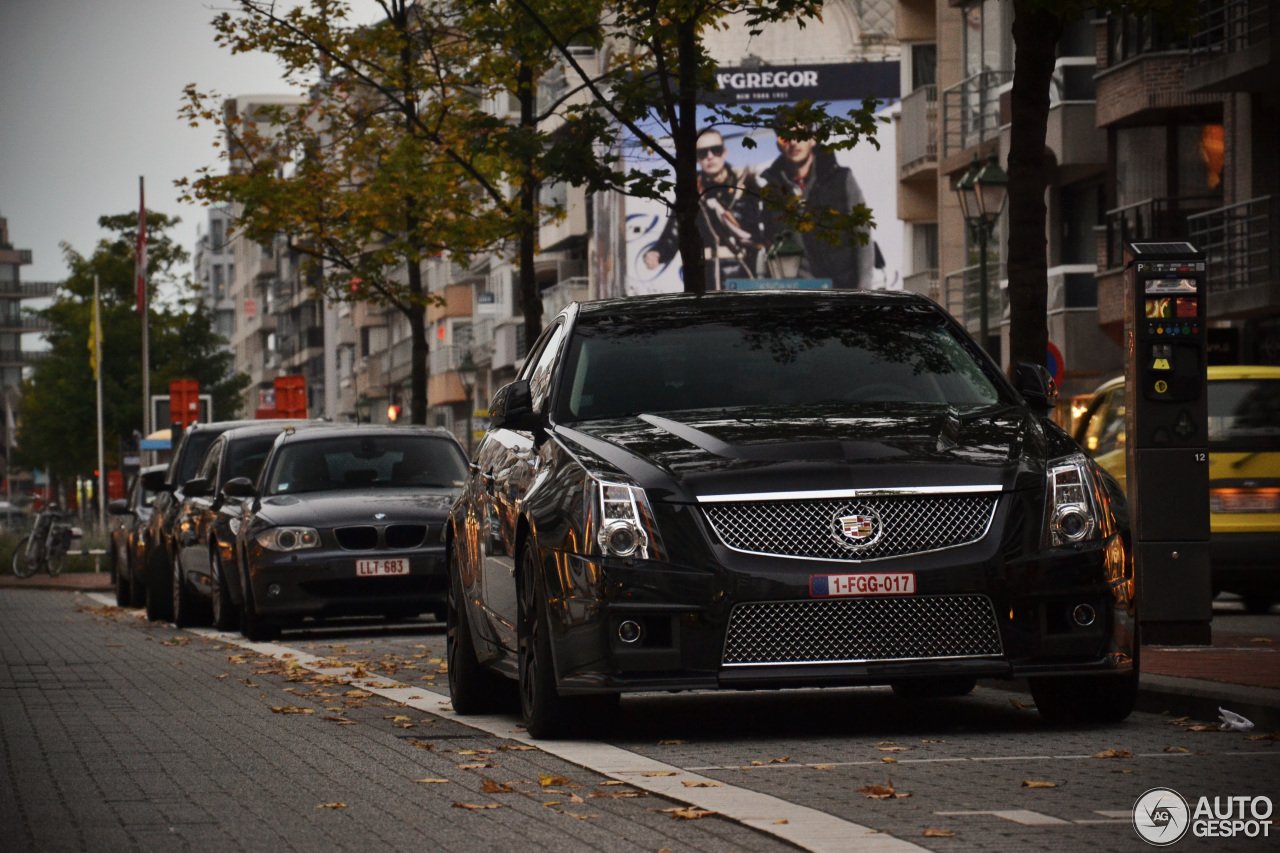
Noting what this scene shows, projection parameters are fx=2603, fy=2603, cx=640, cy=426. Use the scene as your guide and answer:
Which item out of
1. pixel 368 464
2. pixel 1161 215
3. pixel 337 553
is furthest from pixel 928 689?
pixel 1161 215

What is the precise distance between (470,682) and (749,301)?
7.24 ft

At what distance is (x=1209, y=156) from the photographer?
135 ft

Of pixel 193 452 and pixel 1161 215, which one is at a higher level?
pixel 1161 215

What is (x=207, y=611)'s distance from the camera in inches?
937

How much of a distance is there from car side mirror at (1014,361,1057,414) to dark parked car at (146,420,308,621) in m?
14.4

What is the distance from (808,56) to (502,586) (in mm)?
60984

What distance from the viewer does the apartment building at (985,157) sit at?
146ft

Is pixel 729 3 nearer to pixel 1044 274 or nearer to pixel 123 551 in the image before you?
pixel 1044 274

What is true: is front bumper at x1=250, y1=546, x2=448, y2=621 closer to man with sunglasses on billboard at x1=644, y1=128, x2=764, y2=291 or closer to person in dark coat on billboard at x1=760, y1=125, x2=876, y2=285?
person in dark coat on billboard at x1=760, y1=125, x2=876, y2=285

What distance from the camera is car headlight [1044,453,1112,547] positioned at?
32.4 feet

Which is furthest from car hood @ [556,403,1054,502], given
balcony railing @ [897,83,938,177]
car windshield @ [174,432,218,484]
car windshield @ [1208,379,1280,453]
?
balcony railing @ [897,83,938,177]

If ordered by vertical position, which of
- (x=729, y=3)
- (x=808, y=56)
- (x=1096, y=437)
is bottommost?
(x=1096, y=437)

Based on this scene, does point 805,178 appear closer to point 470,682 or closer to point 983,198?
point 983,198

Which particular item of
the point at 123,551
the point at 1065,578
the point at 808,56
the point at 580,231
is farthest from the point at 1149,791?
the point at 580,231
